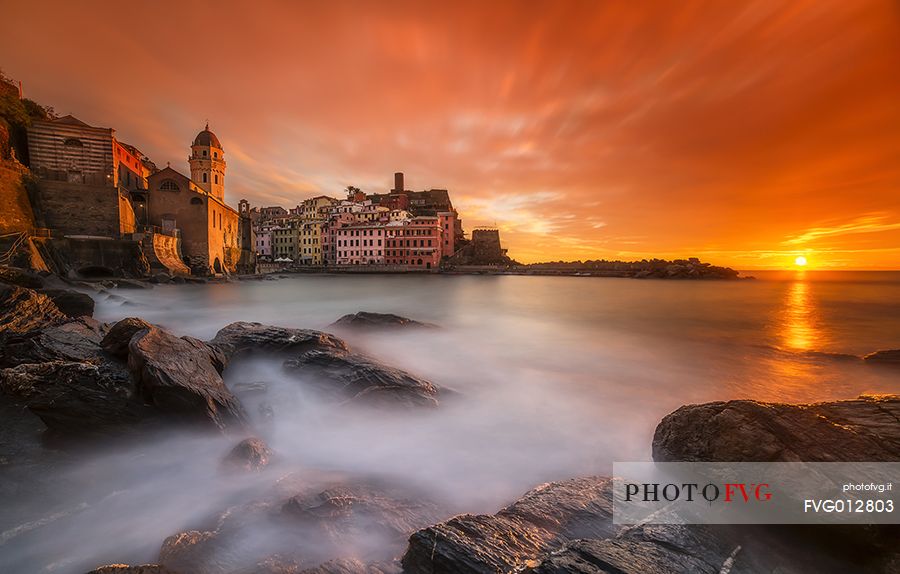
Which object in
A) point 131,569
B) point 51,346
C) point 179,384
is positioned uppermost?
point 51,346

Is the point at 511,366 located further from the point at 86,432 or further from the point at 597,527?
the point at 86,432

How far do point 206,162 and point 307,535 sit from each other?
70.7 metres

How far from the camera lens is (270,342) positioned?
8688 millimetres

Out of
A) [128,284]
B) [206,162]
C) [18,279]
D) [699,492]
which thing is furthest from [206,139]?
[699,492]

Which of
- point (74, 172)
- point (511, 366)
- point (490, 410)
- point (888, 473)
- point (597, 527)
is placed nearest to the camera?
point (888, 473)

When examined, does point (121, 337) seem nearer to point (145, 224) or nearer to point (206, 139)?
point (145, 224)

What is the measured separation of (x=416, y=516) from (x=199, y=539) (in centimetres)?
200

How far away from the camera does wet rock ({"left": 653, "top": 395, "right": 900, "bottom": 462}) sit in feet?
9.97

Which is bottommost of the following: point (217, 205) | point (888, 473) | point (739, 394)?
point (739, 394)

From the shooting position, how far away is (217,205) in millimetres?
44906

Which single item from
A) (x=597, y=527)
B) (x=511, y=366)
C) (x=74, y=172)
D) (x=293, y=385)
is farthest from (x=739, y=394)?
(x=74, y=172)

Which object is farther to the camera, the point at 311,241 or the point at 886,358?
the point at 311,241

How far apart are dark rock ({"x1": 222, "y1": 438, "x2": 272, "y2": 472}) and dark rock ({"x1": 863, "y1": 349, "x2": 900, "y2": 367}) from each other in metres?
16.6

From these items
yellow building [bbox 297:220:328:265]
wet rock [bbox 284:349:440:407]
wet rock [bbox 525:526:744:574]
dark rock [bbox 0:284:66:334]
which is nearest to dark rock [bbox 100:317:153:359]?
dark rock [bbox 0:284:66:334]
